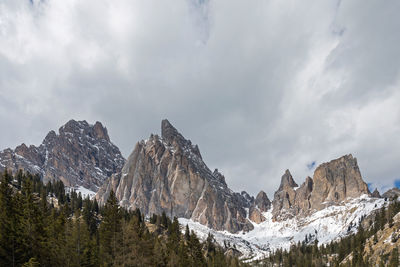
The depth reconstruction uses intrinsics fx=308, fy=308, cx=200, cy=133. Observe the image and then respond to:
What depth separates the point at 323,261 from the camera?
529ft

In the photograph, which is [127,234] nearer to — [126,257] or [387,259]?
[126,257]

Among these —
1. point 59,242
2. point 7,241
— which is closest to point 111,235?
point 59,242

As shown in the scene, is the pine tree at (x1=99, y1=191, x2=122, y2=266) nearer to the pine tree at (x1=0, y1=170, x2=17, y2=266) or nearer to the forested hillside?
the forested hillside

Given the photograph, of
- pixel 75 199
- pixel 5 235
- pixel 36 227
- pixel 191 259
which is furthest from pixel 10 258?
pixel 75 199

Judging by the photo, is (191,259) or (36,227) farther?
(191,259)

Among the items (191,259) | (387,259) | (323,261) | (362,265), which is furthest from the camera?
(323,261)

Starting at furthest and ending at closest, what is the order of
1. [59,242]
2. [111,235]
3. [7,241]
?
1. [111,235]
2. [59,242]
3. [7,241]

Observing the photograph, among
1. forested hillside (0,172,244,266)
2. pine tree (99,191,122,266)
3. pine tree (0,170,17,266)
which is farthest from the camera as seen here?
Result: pine tree (99,191,122,266)

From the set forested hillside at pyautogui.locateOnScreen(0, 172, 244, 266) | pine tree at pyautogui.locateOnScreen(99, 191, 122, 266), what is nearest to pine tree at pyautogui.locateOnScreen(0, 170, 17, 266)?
forested hillside at pyautogui.locateOnScreen(0, 172, 244, 266)

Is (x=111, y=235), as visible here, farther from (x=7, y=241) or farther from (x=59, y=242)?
(x=7, y=241)

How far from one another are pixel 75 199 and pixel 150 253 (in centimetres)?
9281

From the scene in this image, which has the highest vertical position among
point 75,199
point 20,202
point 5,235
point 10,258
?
point 75,199

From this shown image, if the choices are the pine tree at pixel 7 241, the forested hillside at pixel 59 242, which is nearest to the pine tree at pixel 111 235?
the forested hillside at pixel 59 242

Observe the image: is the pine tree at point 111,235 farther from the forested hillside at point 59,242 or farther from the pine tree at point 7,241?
the pine tree at point 7,241
